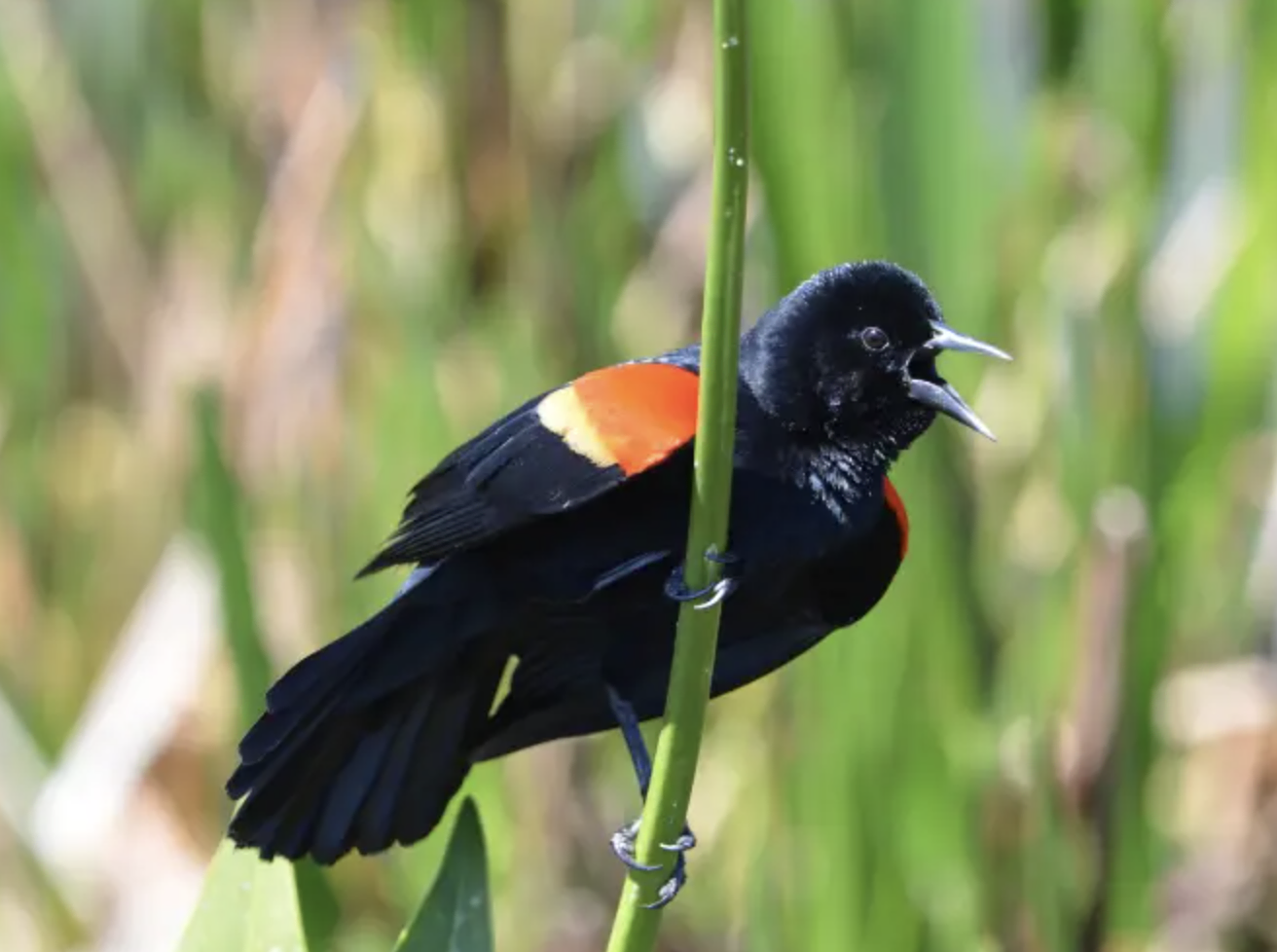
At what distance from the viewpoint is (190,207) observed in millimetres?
1759

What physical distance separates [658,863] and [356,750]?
20 cm

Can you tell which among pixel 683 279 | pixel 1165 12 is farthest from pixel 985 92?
pixel 683 279

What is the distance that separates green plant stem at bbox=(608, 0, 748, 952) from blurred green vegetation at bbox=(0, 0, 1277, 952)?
42cm

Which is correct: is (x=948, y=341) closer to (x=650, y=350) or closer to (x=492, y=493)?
(x=492, y=493)

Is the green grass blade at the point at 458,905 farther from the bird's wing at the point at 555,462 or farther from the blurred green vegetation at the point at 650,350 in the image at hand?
the blurred green vegetation at the point at 650,350

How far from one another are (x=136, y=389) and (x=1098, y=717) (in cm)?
106

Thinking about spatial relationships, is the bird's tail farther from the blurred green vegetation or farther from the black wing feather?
the blurred green vegetation

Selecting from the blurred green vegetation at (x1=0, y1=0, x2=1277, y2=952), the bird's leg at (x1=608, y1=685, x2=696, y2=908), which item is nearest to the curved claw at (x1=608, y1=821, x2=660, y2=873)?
the bird's leg at (x1=608, y1=685, x2=696, y2=908)

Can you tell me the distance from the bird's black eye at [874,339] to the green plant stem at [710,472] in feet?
0.55

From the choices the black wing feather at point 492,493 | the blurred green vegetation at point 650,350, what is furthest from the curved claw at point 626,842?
the blurred green vegetation at point 650,350

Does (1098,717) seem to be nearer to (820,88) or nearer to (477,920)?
(820,88)

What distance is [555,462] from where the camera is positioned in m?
0.59

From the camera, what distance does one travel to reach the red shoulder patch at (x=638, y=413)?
1.88 ft

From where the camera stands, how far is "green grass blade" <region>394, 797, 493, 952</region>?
0.58 m
